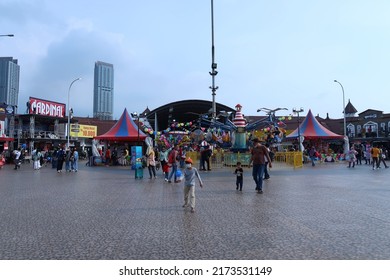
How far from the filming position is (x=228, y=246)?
4906 millimetres

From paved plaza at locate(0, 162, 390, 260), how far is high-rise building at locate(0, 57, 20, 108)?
7682cm

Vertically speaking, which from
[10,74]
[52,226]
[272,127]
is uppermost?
[10,74]

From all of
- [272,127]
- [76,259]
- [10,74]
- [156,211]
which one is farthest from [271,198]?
[10,74]

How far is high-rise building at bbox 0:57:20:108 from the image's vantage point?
252ft

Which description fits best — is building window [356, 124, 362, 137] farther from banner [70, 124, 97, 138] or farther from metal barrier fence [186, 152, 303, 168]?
banner [70, 124, 97, 138]

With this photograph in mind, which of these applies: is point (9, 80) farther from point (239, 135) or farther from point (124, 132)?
point (239, 135)

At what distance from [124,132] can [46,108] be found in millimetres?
19633

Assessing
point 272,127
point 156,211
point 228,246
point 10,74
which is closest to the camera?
point 228,246

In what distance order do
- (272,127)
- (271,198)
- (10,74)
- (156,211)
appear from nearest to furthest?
(156,211) → (271,198) → (272,127) → (10,74)

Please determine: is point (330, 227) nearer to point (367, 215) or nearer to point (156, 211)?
point (367, 215)

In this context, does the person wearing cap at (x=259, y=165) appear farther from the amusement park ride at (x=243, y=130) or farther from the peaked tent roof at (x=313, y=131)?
the peaked tent roof at (x=313, y=131)

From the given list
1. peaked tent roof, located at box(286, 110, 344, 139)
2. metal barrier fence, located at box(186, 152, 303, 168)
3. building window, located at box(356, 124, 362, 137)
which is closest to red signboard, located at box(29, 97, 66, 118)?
metal barrier fence, located at box(186, 152, 303, 168)

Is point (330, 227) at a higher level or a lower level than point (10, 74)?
lower

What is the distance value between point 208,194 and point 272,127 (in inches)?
601
